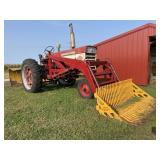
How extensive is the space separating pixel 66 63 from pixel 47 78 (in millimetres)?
1291

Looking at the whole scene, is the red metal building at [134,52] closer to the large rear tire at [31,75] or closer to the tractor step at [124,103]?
the tractor step at [124,103]

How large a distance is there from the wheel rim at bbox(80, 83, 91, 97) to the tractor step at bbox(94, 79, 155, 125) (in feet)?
2.75

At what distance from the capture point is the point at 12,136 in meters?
4.03

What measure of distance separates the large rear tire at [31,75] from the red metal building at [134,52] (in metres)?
4.83

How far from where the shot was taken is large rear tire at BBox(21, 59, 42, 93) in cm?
790

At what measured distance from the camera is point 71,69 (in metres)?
7.46

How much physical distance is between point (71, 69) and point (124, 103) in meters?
2.23

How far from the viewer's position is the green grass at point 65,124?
403cm

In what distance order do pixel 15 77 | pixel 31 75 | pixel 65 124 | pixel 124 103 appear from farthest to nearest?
pixel 15 77 < pixel 31 75 < pixel 124 103 < pixel 65 124

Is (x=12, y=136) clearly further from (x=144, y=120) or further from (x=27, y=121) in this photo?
(x=144, y=120)

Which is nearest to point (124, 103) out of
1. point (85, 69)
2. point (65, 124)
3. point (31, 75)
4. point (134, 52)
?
point (85, 69)

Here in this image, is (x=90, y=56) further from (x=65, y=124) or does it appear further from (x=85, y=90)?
(x=65, y=124)

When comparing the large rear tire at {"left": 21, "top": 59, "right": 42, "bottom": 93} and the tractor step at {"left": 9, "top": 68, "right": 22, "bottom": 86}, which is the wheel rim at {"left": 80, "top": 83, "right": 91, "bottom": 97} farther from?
the tractor step at {"left": 9, "top": 68, "right": 22, "bottom": 86}

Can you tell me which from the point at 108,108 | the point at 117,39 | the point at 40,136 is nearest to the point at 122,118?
the point at 108,108
